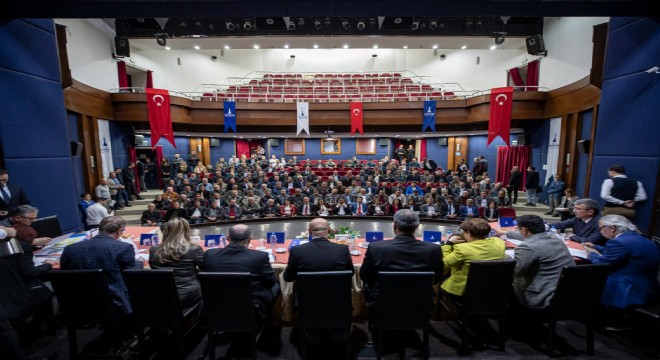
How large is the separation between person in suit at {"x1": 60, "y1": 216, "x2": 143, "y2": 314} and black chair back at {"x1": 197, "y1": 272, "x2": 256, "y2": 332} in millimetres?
703

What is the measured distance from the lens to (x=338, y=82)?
16500mm

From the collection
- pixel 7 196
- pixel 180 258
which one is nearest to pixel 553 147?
pixel 180 258

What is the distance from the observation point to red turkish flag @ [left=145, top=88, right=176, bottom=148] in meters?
8.84

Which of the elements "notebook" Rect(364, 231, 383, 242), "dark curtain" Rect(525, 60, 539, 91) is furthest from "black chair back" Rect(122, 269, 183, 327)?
"dark curtain" Rect(525, 60, 539, 91)

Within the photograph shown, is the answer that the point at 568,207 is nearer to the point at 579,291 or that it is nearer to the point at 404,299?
the point at 579,291

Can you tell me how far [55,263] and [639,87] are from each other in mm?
7547

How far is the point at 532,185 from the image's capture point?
877cm

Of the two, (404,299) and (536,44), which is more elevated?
(536,44)

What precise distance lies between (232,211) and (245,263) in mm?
6079

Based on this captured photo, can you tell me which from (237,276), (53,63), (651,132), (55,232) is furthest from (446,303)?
(53,63)

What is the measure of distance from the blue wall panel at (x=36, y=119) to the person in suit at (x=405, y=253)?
528 cm

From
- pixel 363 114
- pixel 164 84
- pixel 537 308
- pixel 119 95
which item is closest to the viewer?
pixel 537 308

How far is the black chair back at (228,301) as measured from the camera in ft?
6.82

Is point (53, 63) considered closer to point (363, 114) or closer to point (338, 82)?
point (363, 114)
